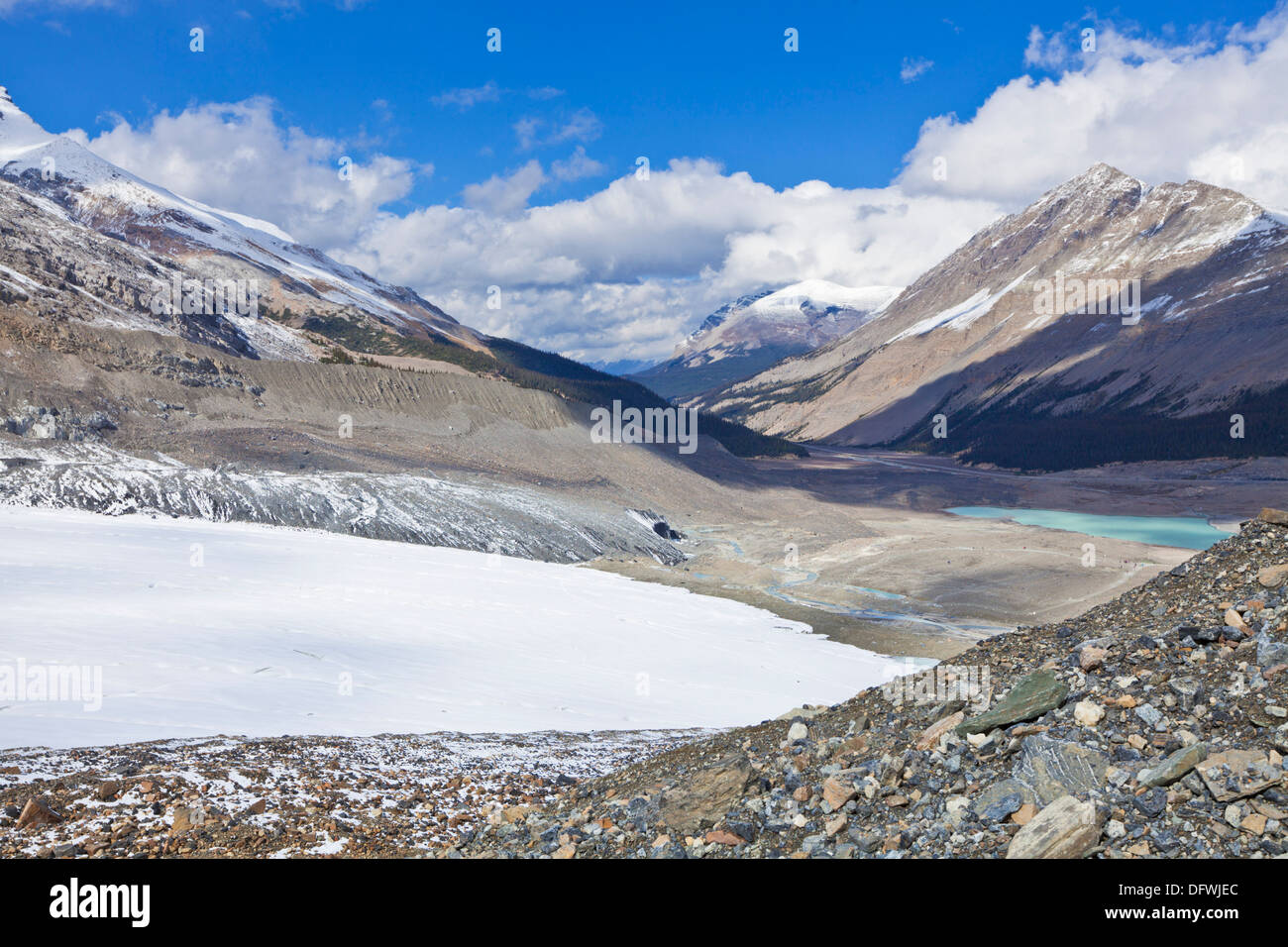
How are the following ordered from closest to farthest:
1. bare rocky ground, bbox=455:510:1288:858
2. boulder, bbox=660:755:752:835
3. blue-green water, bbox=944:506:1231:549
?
bare rocky ground, bbox=455:510:1288:858 < boulder, bbox=660:755:752:835 < blue-green water, bbox=944:506:1231:549

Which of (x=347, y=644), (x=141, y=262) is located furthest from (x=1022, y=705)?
(x=141, y=262)

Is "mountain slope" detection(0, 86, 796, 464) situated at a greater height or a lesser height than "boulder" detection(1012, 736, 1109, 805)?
greater

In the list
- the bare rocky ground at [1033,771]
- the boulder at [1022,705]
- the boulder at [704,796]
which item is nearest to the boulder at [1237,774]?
the bare rocky ground at [1033,771]

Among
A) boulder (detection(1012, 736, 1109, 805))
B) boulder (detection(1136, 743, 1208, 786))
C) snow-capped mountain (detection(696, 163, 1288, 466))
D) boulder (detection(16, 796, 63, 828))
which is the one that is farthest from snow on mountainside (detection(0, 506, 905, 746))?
snow-capped mountain (detection(696, 163, 1288, 466))

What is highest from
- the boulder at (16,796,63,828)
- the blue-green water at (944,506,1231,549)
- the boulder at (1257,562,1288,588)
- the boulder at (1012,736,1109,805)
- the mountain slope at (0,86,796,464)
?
the mountain slope at (0,86,796,464)

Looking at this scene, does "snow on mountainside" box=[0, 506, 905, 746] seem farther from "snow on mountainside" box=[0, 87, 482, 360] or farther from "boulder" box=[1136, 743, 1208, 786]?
"snow on mountainside" box=[0, 87, 482, 360]

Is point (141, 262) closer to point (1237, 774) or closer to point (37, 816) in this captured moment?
point (37, 816)

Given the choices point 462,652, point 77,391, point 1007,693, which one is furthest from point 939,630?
point 77,391

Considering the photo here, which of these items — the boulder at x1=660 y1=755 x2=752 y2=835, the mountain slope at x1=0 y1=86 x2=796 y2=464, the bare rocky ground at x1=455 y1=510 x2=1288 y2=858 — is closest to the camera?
the bare rocky ground at x1=455 y1=510 x2=1288 y2=858
